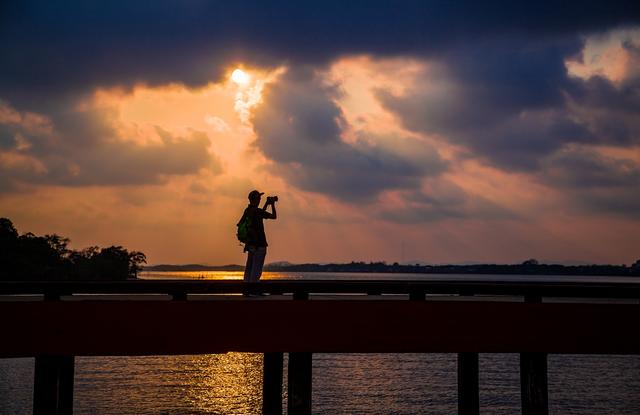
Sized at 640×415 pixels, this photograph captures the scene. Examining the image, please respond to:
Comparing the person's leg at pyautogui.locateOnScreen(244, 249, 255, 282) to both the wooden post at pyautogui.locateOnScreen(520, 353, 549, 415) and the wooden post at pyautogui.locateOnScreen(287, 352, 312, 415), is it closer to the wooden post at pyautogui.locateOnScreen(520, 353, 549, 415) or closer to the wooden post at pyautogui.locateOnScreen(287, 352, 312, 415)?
the wooden post at pyautogui.locateOnScreen(287, 352, 312, 415)

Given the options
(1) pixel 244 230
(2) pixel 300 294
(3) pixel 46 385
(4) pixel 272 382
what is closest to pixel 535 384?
(2) pixel 300 294

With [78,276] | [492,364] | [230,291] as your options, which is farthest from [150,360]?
[78,276]

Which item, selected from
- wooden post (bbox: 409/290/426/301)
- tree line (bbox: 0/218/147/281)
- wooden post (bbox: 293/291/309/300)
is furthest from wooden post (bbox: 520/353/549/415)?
tree line (bbox: 0/218/147/281)

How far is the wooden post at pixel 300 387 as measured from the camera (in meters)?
11.0

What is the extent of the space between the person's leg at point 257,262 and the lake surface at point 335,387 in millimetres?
18133

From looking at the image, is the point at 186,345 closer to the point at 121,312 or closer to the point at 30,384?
the point at 121,312

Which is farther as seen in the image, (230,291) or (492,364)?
(492,364)

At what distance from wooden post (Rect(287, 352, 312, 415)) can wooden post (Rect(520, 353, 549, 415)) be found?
11.7 feet

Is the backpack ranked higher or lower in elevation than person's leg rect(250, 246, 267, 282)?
higher

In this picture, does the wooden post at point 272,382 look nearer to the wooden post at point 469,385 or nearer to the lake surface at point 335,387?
the wooden post at point 469,385

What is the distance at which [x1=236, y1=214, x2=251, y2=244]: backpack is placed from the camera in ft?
42.7

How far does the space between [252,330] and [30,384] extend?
105 ft

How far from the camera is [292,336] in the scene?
9.49m

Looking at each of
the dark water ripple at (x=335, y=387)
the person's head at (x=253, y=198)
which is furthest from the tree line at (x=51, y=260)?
the person's head at (x=253, y=198)
